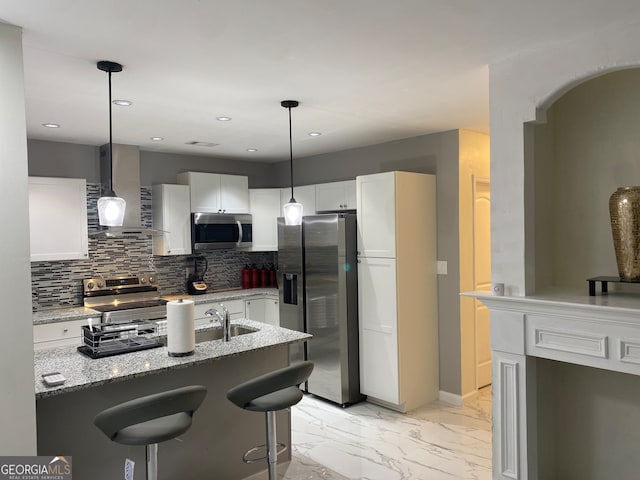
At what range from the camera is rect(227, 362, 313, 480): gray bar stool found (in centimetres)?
238

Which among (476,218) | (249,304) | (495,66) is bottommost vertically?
(249,304)

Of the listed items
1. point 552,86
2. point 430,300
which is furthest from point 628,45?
point 430,300

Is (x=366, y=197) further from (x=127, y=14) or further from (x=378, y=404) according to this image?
(x=127, y=14)

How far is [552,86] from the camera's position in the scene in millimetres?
2408

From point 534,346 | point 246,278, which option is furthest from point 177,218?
point 534,346

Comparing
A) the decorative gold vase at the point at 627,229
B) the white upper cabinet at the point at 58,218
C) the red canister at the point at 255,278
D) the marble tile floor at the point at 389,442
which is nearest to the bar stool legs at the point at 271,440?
the marble tile floor at the point at 389,442

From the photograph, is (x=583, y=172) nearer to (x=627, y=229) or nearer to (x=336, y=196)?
(x=627, y=229)

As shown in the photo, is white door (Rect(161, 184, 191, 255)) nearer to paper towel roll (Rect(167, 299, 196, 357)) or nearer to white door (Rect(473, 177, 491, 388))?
paper towel roll (Rect(167, 299, 196, 357))

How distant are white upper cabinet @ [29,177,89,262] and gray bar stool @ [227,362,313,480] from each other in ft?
9.12

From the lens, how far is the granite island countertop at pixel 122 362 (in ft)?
7.26

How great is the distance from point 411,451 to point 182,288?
317 centimetres

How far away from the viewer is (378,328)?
429cm

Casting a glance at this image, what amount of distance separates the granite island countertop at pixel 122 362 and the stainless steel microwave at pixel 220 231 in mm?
2420

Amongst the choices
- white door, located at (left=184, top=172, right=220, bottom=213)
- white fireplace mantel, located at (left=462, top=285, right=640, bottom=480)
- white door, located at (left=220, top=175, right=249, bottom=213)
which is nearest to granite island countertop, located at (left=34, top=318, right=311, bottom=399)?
white fireplace mantel, located at (left=462, top=285, right=640, bottom=480)
